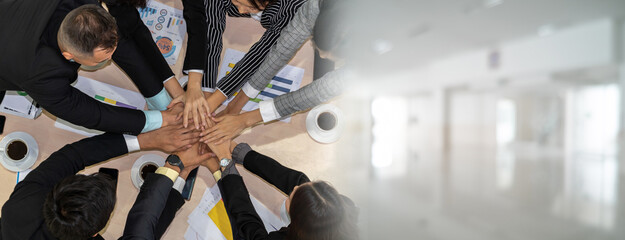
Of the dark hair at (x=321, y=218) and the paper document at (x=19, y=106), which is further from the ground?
the paper document at (x=19, y=106)

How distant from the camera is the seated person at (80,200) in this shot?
3.19ft

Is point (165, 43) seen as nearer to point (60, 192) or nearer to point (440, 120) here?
point (60, 192)

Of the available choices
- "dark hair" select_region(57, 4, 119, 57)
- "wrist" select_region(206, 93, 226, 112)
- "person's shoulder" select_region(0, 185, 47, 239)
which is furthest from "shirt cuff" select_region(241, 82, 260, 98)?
"person's shoulder" select_region(0, 185, 47, 239)

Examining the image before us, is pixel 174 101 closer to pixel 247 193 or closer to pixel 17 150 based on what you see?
pixel 247 193

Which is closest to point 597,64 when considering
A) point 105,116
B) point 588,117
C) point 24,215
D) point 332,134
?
point 588,117

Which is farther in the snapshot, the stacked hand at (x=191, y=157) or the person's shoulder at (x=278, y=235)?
the stacked hand at (x=191, y=157)

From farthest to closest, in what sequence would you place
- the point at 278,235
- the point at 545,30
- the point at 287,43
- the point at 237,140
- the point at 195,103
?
the point at 237,140 → the point at 195,103 → the point at 287,43 → the point at 278,235 → the point at 545,30

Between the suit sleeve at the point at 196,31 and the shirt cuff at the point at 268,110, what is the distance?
0.96 feet

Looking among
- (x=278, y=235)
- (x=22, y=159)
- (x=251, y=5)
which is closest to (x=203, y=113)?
(x=251, y=5)

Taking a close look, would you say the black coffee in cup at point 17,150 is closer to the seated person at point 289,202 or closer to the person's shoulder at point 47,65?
the person's shoulder at point 47,65

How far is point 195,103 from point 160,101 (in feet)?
0.49

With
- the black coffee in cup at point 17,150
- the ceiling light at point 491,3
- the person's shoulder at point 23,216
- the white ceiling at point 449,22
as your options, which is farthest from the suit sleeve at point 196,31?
the ceiling light at point 491,3

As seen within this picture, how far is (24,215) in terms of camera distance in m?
0.98

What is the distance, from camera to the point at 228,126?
1.34 meters
